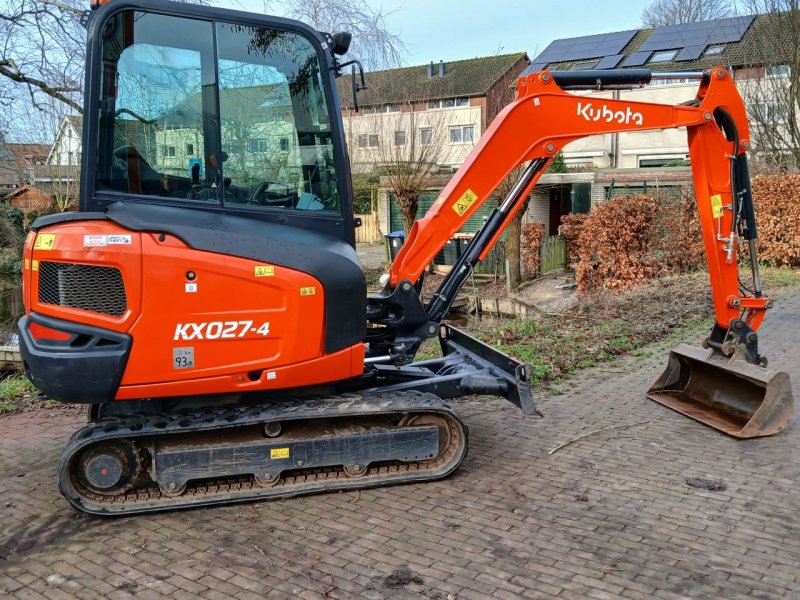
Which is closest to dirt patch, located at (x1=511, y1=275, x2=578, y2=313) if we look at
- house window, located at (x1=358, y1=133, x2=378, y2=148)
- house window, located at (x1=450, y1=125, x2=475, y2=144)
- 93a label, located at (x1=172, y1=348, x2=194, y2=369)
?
house window, located at (x1=358, y1=133, x2=378, y2=148)

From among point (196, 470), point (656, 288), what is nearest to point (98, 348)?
point (196, 470)

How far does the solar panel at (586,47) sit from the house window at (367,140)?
1333 centimetres

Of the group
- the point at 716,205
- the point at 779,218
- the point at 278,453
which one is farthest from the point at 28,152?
the point at 716,205

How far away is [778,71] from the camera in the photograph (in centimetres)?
1805

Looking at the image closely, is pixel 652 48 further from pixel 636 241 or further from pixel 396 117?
pixel 636 241

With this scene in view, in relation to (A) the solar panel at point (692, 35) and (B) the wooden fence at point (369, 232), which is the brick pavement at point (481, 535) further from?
(A) the solar panel at point (692, 35)

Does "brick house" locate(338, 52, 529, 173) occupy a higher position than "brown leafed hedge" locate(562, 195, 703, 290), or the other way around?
"brick house" locate(338, 52, 529, 173)

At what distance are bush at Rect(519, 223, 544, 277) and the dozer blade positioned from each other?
12669 mm

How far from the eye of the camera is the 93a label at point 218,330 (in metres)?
4.18

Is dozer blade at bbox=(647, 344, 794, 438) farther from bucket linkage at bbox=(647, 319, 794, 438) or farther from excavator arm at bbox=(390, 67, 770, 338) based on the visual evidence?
excavator arm at bbox=(390, 67, 770, 338)

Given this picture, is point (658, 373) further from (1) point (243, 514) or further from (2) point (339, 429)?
(1) point (243, 514)

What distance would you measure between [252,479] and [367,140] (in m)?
17.3

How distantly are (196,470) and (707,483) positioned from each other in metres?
3.44

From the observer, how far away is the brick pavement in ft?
11.6
